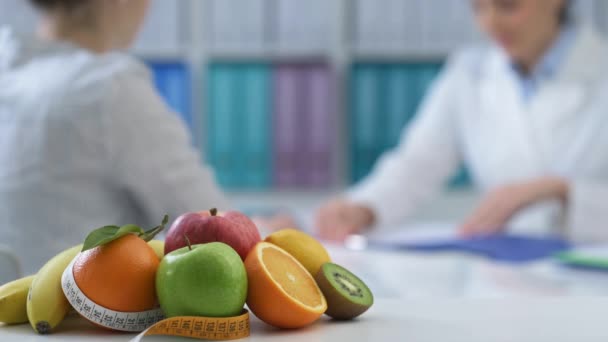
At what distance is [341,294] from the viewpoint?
1.83ft

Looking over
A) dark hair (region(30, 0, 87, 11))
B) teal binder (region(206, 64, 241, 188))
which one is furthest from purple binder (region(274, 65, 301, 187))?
dark hair (region(30, 0, 87, 11))

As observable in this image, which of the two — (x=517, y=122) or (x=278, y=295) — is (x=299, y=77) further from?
(x=278, y=295)

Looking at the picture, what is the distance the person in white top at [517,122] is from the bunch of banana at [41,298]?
52.3 inches

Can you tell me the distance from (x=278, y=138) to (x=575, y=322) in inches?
85.7

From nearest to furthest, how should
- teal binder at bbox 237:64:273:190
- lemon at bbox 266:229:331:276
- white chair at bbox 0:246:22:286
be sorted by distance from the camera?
lemon at bbox 266:229:331:276
white chair at bbox 0:246:22:286
teal binder at bbox 237:64:273:190

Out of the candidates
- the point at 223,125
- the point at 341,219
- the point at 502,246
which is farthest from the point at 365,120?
the point at 502,246

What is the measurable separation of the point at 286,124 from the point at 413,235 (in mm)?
1008

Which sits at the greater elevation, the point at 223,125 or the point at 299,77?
the point at 299,77

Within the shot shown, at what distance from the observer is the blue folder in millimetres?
1486

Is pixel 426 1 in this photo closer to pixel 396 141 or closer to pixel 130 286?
pixel 396 141

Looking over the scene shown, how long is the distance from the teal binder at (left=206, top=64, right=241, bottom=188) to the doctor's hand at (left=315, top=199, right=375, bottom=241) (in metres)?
0.81

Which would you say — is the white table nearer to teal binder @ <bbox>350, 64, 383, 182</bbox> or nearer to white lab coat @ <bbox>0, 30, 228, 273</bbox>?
white lab coat @ <bbox>0, 30, 228, 273</bbox>

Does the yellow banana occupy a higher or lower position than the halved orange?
higher

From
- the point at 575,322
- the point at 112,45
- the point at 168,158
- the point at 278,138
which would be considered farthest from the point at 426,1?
the point at 575,322
